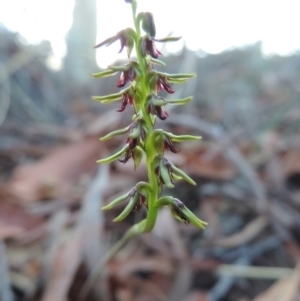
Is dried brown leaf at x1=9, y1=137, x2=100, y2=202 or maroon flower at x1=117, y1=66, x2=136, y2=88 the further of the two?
dried brown leaf at x1=9, y1=137, x2=100, y2=202

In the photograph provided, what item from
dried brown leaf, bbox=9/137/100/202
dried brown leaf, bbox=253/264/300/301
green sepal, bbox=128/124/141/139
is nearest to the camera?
green sepal, bbox=128/124/141/139

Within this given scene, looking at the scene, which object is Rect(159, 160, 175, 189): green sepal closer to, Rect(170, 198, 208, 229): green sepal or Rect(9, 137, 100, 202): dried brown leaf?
Rect(170, 198, 208, 229): green sepal

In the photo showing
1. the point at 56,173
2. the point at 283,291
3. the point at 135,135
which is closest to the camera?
the point at 135,135

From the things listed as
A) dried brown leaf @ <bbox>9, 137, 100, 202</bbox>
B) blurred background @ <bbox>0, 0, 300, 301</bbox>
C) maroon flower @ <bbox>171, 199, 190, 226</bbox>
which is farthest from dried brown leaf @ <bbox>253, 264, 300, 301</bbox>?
dried brown leaf @ <bbox>9, 137, 100, 202</bbox>

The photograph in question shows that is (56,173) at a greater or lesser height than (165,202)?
greater

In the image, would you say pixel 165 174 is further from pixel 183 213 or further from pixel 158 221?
pixel 158 221

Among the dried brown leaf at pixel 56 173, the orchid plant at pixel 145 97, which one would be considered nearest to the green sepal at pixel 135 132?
the orchid plant at pixel 145 97

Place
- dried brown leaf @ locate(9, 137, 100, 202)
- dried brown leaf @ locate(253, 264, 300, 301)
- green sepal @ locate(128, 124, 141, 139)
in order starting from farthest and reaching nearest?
dried brown leaf @ locate(9, 137, 100, 202) → dried brown leaf @ locate(253, 264, 300, 301) → green sepal @ locate(128, 124, 141, 139)

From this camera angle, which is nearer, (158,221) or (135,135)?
(135,135)

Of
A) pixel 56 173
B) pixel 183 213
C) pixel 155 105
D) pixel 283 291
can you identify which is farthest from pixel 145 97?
pixel 56 173
